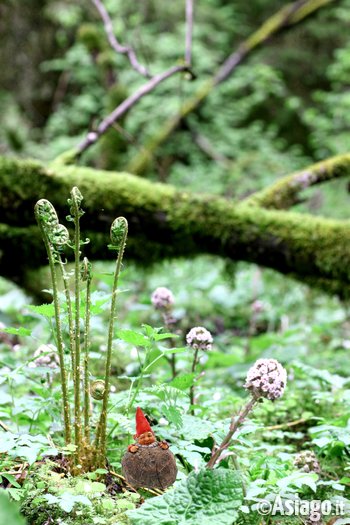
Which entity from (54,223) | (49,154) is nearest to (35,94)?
(49,154)

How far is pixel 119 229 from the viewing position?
1.36 meters

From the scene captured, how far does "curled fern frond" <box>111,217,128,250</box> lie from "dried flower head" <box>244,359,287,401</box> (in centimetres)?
47

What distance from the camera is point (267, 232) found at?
3.28 meters

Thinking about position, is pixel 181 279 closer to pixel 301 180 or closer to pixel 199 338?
pixel 301 180

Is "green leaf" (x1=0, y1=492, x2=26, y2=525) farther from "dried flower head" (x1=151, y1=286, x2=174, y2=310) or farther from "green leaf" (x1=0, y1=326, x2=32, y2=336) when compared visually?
"dried flower head" (x1=151, y1=286, x2=174, y2=310)

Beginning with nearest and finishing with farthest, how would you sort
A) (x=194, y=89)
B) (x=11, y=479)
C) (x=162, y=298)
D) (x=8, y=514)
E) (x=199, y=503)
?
(x=8, y=514) → (x=199, y=503) → (x=11, y=479) → (x=162, y=298) → (x=194, y=89)

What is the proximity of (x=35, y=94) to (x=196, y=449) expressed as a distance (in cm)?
1095

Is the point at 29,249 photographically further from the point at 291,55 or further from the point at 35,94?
the point at 291,55

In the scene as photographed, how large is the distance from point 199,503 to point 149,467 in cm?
20

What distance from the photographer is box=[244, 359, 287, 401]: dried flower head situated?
1267 millimetres

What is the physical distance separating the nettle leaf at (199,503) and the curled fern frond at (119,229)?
61 cm

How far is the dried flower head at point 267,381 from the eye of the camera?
127cm

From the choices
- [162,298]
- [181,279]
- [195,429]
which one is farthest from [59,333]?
[181,279]

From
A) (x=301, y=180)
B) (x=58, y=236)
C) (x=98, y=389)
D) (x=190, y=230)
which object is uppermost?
(x=301, y=180)
